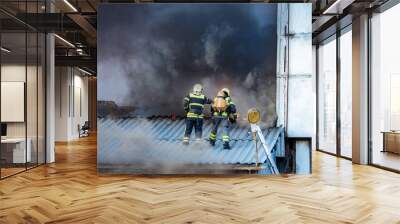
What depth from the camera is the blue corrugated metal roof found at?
7.02m

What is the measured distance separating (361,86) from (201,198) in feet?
17.1

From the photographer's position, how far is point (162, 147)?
706 cm

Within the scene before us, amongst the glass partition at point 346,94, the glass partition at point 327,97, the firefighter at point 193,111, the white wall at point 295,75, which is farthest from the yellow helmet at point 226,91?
the glass partition at point 327,97

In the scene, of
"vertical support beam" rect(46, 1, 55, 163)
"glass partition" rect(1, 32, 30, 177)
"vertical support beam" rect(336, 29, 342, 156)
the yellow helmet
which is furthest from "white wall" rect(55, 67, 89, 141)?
"vertical support beam" rect(336, 29, 342, 156)

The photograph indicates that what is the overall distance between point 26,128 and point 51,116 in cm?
110

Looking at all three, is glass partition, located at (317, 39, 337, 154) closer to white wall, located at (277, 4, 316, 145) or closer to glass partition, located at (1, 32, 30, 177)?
white wall, located at (277, 4, 316, 145)

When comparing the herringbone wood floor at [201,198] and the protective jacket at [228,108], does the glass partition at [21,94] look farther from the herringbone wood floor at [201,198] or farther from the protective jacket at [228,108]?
A: the protective jacket at [228,108]

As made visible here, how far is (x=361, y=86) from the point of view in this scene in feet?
27.8

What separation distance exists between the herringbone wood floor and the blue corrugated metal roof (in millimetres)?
387

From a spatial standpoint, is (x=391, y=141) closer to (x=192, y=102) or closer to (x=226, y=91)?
(x=226, y=91)

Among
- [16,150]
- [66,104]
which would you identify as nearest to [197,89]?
[16,150]

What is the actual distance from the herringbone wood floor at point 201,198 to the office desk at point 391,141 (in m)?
0.63

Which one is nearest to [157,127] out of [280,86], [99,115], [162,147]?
[162,147]

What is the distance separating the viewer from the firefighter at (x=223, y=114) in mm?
7020
